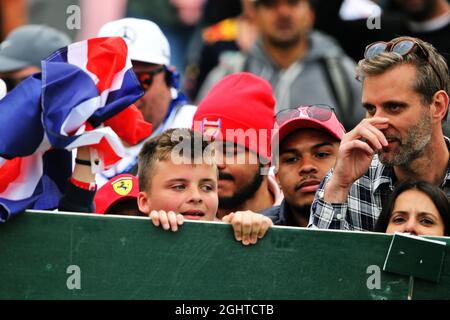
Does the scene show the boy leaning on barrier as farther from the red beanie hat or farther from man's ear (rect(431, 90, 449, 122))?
man's ear (rect(431, 90, 449, 122))

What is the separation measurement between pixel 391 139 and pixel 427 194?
28 centimetres

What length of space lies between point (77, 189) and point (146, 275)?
2.45 feet

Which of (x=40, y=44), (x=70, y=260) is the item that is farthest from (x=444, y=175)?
(x=40, y=44)

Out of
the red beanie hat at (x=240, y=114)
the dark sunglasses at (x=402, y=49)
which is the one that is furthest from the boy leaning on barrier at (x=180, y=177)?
the dark sunglasses at (x=402, y=49)

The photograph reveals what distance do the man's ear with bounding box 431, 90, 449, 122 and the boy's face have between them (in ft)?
3.03

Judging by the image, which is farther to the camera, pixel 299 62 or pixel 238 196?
pixel 299 62

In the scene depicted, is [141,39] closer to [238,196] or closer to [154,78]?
[154,78]

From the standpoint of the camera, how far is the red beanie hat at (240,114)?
20.0ft

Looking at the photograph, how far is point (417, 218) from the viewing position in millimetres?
4926

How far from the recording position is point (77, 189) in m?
5.12

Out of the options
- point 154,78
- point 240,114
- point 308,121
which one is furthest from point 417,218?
point 154,78

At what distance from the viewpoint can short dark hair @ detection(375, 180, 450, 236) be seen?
16.1ft

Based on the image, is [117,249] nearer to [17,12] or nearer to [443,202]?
[443,202]

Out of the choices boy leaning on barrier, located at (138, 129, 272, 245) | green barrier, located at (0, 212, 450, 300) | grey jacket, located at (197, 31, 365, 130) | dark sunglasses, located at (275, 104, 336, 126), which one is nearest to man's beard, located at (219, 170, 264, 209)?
dark sunglasses, located at (275, 104, 336, 126)
